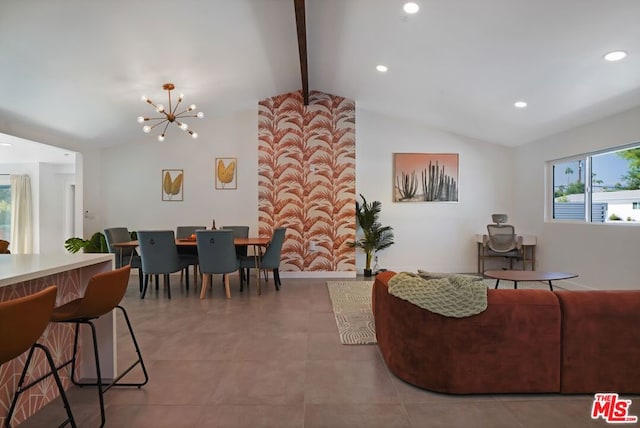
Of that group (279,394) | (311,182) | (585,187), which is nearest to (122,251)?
(311,182)

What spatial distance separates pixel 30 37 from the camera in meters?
3.15

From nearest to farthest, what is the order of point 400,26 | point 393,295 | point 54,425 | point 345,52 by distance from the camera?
point 54,425 → point 393,295 → point 400,26 → point 345,52

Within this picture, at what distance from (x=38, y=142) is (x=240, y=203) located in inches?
119

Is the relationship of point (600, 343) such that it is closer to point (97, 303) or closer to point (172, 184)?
point (97, 303)

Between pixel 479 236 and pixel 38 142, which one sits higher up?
pixel 38 142

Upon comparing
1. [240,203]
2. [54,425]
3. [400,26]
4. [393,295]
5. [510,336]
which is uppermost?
[400,26]

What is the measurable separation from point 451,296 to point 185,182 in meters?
5.46

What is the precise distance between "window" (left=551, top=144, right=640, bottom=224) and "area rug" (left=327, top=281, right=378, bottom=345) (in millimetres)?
3157

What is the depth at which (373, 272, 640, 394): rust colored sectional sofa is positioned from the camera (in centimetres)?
206

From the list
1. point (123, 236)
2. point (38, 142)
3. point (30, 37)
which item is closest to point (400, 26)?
point (30, 37)

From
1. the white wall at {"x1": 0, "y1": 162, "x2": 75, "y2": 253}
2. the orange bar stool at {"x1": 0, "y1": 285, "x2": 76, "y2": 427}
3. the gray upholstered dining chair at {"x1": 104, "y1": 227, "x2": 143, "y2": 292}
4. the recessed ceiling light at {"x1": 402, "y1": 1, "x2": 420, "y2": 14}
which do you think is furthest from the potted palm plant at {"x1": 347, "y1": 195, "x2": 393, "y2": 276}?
the white wall at {"x1": 0, "y1": 162, "x2": 75, "y2": 253}

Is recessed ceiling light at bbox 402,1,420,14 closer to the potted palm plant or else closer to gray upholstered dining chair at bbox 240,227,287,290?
gray upholstered dining chair at bbox 240,227,287,290

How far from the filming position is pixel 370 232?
6223mm

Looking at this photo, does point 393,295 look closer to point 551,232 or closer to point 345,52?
point 345,52
